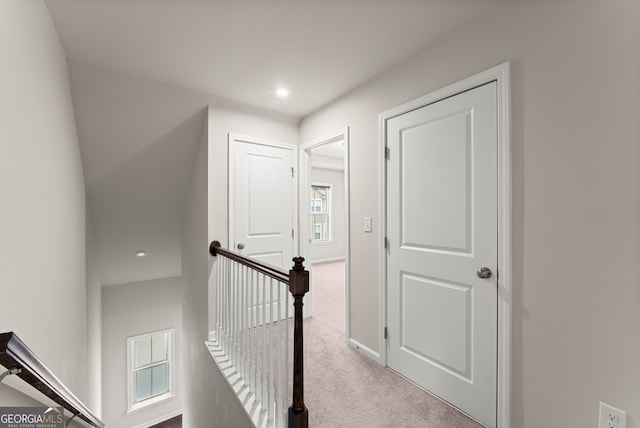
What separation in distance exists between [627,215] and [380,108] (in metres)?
1.64

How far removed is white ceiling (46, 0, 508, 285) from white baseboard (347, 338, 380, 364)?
2320 mm

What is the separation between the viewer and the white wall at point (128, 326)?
4.52 m

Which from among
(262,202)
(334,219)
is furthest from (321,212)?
(262,202)

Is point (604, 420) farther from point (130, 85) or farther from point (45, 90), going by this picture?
point (130, 85)

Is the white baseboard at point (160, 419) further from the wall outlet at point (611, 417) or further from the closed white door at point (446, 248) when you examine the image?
the wall outlet at point (611, 417)

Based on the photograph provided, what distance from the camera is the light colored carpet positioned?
5.52 feet

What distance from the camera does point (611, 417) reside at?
120cm

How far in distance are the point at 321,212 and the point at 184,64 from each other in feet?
17.6

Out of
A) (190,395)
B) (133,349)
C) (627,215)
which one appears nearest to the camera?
(627,215)

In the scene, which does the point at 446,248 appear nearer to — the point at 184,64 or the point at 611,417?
the point at 611,417

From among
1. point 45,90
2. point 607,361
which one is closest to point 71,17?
point 45,90

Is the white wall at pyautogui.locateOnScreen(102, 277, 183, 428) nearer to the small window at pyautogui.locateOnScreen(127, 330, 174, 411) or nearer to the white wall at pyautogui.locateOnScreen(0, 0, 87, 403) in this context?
the small window at pyautogui.locateOnScreen(127, 330, 174, 411)

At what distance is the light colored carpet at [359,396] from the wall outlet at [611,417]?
0.62m

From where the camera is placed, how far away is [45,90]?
5.54 feet
